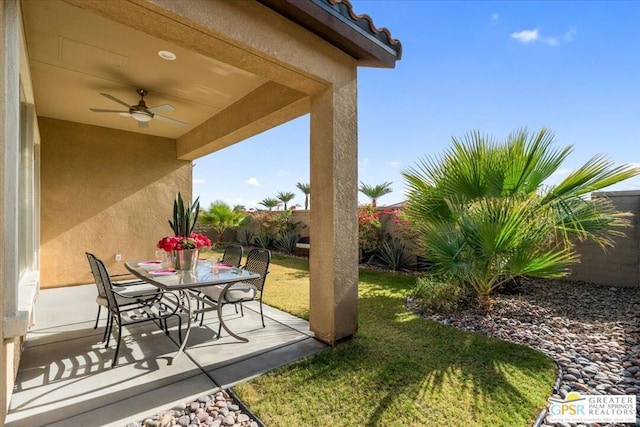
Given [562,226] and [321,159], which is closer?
[321,159]

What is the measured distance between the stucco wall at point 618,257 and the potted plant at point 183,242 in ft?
22.6

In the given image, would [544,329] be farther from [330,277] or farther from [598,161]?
[330,277]

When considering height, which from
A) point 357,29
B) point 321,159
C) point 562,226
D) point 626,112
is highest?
A: point 626,112

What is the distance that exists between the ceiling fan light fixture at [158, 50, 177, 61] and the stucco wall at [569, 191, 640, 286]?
23.9ft

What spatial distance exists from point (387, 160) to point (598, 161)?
28.7ft

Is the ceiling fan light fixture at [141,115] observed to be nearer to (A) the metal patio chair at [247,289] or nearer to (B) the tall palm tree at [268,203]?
(A) the metal patio chair at [247,289]

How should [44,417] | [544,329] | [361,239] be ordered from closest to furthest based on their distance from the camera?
[44,417] → [544,329] → [361,239]

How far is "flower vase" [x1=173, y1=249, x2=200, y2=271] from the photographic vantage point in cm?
365

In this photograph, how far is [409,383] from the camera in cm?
260

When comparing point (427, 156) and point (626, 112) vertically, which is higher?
point (626, 112)

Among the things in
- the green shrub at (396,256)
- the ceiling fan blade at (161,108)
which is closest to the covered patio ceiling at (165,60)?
the ceiling fan blade at (161,108)

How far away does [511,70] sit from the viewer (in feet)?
24.3

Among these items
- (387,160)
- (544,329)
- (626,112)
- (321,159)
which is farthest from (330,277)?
(387,160)

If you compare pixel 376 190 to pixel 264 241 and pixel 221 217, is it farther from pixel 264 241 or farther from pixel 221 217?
pixel 221 217
